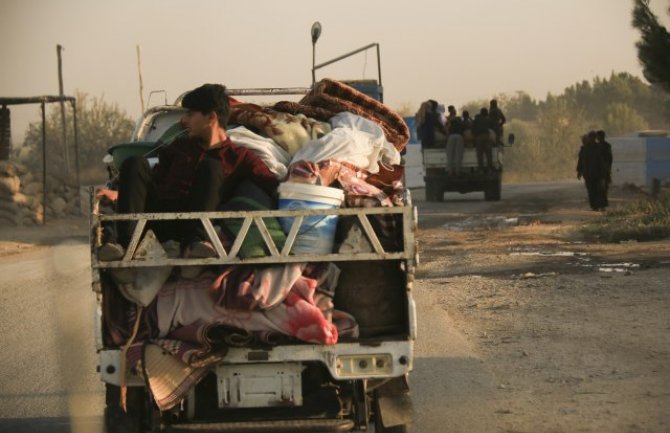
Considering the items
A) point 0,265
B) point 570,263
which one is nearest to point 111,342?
point 570,263

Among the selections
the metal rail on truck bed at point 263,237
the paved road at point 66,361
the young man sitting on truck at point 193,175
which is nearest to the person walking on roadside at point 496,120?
the paved road at point 66,361

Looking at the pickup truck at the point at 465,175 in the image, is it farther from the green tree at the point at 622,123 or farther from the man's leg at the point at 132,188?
the green tree at the point at 622,123

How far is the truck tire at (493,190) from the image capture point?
30.1 m

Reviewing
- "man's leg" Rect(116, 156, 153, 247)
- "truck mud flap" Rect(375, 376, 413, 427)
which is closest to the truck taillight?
"truck mud flap" Rect(375, 376, 413, 427)

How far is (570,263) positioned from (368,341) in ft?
30.8

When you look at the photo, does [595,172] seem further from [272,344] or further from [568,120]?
[568,120]

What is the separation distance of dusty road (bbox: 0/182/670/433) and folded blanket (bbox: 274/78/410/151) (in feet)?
5.72

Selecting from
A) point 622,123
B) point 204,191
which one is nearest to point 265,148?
point 204,191

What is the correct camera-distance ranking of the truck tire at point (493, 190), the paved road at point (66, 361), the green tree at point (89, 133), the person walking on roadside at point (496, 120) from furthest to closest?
the green tree at point (89, 133)
the truck tire at point (493, 190)
the person walking on roadside at point (496, 120)
the paved road at point (66, 361)

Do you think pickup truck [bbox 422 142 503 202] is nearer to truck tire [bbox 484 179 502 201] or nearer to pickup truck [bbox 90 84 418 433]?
truck tire [bbox 484 179 502 201]

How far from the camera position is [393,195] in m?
6.37

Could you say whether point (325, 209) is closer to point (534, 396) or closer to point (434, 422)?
point (434, 422)

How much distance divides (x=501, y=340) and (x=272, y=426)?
4.34 meters

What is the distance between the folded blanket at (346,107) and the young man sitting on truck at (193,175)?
1227 mm
